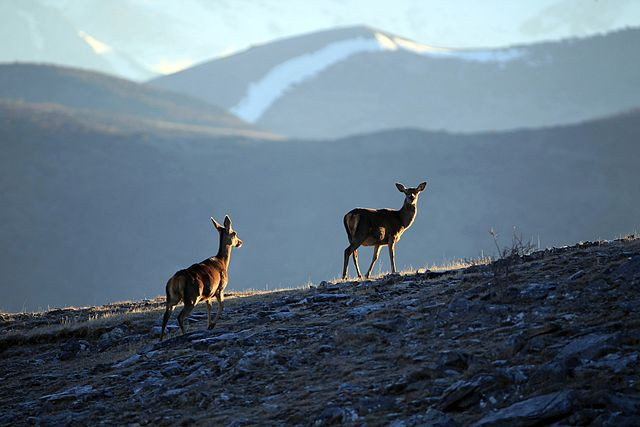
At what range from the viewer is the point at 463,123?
199m

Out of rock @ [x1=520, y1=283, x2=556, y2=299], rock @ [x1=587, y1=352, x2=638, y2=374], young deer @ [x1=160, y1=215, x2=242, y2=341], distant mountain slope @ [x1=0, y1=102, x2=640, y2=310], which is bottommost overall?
rock @ [x1=587, y1=352, x2=638, y2=374]

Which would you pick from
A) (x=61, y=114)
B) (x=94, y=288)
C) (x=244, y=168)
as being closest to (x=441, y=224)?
(x=244, y=168)

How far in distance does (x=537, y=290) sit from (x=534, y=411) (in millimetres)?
4269

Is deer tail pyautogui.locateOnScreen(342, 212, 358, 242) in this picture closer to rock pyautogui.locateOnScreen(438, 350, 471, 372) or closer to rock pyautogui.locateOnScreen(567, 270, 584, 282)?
rock pyautogui.locateOnScreen(567, 270, 584, 282)

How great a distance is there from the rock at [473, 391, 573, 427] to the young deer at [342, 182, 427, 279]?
1002 centimetres

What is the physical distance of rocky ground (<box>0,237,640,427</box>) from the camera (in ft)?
30.5

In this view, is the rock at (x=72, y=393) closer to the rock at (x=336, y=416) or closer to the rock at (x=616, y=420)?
the rock at (x=336, y=416)

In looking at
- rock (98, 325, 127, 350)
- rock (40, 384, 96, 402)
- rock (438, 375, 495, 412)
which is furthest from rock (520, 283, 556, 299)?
rock (98, 325, 127, 350)

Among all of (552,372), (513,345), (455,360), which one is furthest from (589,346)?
(455,360)

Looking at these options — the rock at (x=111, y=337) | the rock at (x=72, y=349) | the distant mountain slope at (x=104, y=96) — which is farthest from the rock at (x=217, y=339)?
the distant mountain slope at (x=104, y=96)

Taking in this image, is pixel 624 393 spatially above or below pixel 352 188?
below

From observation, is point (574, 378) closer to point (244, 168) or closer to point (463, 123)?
point (244, 168)

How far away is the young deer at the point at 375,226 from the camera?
19.1 meters

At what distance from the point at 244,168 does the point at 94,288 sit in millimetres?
29613
